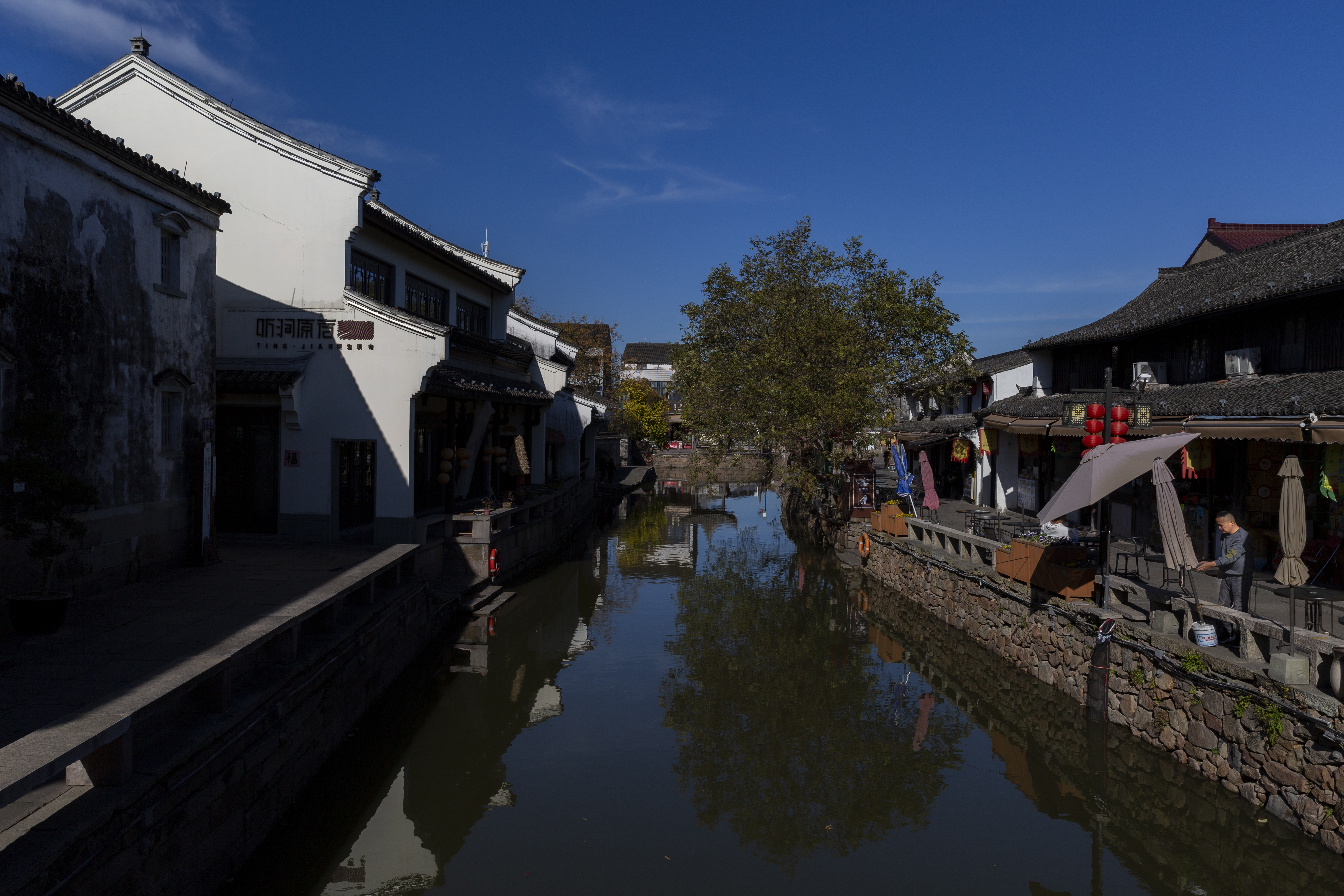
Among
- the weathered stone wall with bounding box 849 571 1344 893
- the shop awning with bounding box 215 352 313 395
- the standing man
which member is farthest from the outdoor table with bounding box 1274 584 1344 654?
the shop awning with bounding box 215 352 313 395

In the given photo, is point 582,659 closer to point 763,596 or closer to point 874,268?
point 763,596

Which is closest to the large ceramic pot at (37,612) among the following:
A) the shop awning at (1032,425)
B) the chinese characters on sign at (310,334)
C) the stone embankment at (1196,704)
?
the chinese characters on sign at (310,334)

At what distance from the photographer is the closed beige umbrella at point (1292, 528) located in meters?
8.79

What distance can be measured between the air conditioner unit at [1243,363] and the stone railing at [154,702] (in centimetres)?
1557

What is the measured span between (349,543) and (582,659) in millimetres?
5149

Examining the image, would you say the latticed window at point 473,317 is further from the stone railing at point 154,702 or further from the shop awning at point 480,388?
the stone railing at point 154,702

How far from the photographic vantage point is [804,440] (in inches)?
1025

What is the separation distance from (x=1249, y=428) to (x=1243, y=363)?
4.14 meters

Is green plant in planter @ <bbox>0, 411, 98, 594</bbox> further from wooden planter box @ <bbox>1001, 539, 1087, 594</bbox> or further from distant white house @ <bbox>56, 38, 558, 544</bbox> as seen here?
wooden planter box @ <bbox>1001, 539, 1087, 594</bbox>

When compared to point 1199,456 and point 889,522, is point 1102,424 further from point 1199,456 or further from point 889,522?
point 889,522

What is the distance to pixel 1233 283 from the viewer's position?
17.2 m

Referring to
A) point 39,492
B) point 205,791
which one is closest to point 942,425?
point 39,492

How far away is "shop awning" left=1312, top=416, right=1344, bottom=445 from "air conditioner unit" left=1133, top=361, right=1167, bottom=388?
758cm

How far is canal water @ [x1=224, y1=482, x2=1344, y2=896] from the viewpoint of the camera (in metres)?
7.89
